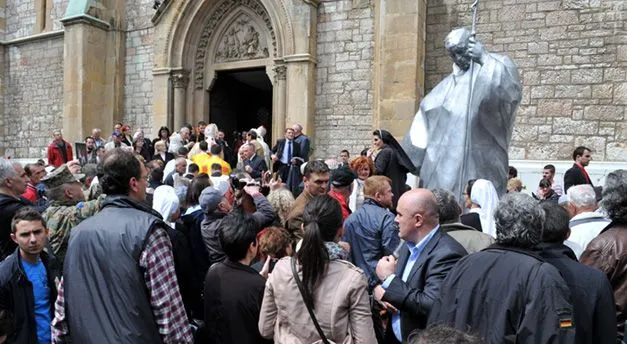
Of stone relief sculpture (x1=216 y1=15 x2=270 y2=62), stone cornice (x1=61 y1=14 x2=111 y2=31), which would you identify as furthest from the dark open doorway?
stone cornice (x1=61 y1=14 x2=111 y2=31)

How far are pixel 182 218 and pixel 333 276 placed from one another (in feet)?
7.22

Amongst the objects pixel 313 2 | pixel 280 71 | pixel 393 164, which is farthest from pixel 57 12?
pixel 393 164

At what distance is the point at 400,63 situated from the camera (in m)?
10.9

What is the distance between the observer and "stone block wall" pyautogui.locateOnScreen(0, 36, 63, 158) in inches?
664

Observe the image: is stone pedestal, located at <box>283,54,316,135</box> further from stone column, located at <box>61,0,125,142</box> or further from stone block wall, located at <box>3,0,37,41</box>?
stone block wall, located at <box>3,0,37,41</box>

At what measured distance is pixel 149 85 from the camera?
14914 millimetres

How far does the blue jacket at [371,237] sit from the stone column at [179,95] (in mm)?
11476

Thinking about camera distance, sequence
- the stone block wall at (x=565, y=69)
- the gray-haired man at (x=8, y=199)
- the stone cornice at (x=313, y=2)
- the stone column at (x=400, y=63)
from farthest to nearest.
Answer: the stone cornice at (x=313, y=2) < the stone column at (x=400, y=63) < the stone block wall at (x=565, y=69) < the gray-haired man at (x=8, y=199)

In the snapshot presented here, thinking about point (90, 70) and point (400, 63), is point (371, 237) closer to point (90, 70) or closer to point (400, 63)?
point (400, 63)

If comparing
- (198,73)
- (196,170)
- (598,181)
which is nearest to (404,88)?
(598,181)

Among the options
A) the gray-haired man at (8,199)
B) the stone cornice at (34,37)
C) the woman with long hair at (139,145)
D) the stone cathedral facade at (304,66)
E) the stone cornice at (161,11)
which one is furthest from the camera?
the stone cornice at (34,37)

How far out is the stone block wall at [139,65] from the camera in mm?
14930

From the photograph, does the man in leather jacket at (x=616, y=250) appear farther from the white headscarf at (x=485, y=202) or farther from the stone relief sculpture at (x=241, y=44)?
the stone relief sculpture at (x=241, y=44)

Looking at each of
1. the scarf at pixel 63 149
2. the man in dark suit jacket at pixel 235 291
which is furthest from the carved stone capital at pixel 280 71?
the man in dark suit jacket at pixel 235 291
